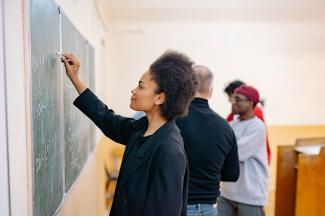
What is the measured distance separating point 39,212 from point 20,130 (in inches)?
14.5

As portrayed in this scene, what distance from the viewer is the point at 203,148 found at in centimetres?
161

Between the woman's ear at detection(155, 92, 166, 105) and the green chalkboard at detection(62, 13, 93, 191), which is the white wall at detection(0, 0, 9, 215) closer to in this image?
the woman's ear at detection(155, 92, 166, 105)

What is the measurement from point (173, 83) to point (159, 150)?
0.86 feet

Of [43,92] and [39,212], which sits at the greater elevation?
[43,92]

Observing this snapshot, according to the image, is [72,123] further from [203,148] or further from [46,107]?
[203,148]

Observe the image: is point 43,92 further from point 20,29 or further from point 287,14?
point 287,14

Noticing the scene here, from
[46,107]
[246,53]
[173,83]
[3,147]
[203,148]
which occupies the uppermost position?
[246,53]

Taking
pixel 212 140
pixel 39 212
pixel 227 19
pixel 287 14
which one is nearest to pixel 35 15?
pixel 39 212

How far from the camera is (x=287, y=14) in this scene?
4.97m

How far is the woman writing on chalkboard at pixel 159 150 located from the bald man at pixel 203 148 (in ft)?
1.04

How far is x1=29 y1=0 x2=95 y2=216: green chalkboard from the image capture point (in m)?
1.13

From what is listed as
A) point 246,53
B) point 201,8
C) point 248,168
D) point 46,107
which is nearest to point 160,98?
point 46,107

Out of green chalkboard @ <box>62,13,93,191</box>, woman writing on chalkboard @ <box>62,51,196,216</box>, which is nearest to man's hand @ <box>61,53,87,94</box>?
green chalkboard @ <box>62,13,93,191</box>

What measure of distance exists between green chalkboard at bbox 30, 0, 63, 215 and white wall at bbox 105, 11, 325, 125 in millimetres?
3254
